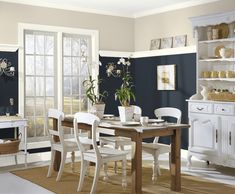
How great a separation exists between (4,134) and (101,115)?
1887 millimetres

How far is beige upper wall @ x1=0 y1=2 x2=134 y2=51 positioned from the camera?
6191mm


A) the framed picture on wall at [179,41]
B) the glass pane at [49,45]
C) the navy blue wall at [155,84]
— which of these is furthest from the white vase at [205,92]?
the glass pane at [49,45]

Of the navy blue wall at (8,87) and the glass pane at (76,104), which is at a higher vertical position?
the navy blue wall at (8,87)

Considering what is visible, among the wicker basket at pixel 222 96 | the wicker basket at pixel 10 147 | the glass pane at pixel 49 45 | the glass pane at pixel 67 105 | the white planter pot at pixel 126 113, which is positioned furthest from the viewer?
the glass pane at pixel 67 105

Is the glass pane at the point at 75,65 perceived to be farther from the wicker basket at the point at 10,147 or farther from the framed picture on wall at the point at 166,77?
the wicker basket at the point at 10,147

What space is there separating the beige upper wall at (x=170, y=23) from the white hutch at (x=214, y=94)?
346mm

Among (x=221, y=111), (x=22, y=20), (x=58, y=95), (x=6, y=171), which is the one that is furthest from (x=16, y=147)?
(x=221, y=111)

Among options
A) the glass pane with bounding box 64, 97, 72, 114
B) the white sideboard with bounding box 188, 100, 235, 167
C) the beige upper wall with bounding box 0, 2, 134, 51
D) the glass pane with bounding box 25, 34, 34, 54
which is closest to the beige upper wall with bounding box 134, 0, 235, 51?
the beige upper wall with bounding box 0, 2, 134, 51

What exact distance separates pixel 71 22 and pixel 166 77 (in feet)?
6.42

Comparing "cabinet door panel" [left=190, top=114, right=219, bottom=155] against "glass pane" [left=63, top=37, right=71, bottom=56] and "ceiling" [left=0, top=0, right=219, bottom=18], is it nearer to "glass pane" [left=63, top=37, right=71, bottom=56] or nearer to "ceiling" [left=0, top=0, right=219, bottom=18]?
"ceiling" [left=0, top=0, right=219, bottom=18]

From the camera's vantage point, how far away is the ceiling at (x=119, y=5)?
21.2ft

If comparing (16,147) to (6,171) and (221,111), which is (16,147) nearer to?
(6,171)

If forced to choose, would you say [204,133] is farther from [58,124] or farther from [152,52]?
[152,52]

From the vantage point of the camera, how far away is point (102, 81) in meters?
7.34
